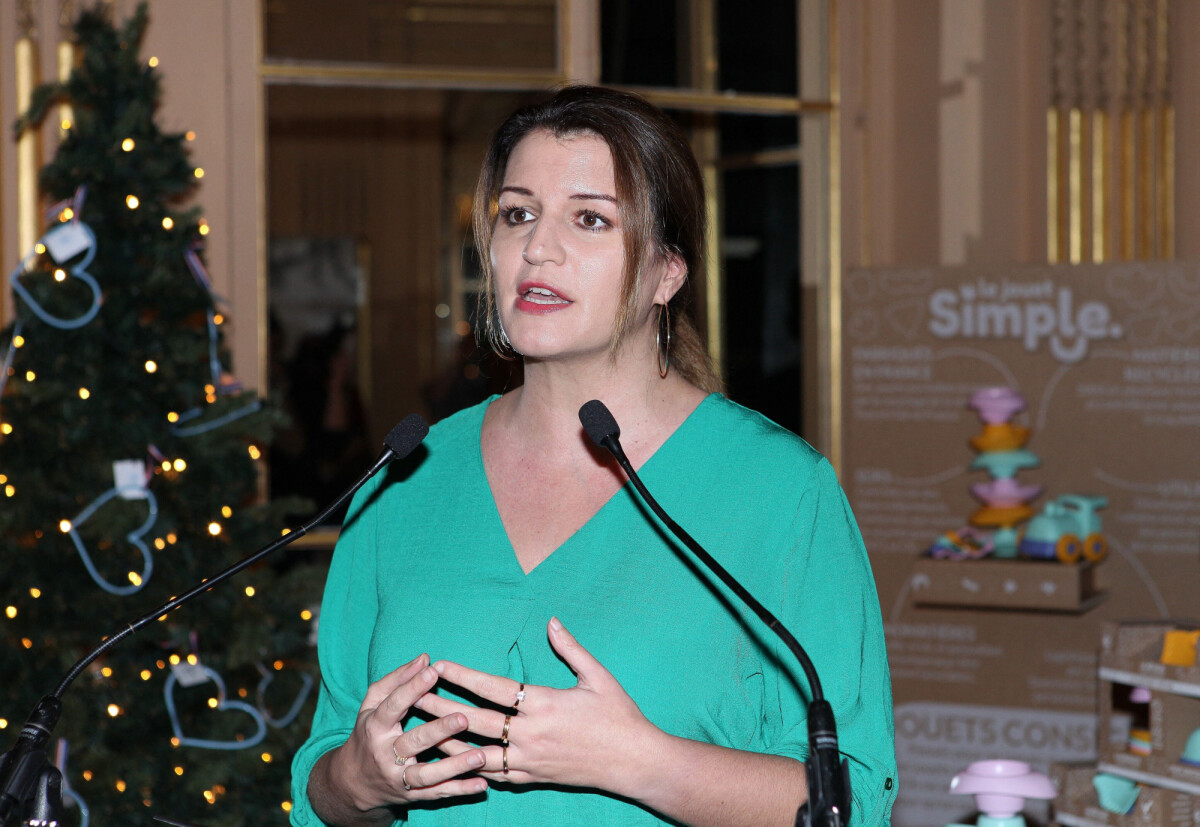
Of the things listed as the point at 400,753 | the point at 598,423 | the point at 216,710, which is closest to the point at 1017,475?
the point at 216,710

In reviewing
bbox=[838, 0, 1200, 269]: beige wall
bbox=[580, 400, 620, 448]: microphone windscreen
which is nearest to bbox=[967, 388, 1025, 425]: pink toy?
bbox=[838, 0, 1200, 269]: beige wall

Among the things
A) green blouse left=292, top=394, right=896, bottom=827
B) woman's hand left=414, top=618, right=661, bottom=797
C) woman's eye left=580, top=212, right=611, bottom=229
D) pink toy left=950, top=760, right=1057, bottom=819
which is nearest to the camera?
woman's hand left=414, top=618, right=661, bottom=797

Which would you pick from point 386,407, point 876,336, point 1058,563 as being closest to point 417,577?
point 1058,563

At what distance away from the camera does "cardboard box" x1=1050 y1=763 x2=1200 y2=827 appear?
2.51 m

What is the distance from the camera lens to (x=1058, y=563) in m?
3.54

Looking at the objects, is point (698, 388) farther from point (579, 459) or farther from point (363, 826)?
point (363, 826)

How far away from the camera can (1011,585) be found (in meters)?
3.58

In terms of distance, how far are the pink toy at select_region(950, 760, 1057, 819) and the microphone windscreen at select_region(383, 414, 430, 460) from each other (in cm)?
146

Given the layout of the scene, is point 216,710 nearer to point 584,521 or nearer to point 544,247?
point 584,521

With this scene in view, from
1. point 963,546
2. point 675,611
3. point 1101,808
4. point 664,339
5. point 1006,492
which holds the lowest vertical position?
point 1101,808

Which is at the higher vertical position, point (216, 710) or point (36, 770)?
point (36, 770)

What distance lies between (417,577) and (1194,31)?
4060 millimetres

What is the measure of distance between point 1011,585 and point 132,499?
2.42 metres

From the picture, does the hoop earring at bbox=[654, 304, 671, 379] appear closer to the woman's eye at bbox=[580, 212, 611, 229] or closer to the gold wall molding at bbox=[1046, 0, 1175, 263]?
the woman's eye at bbox=[580, 212, 611, 229]
